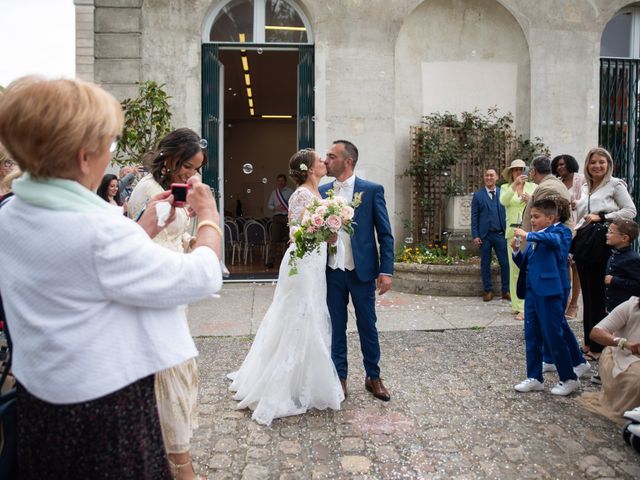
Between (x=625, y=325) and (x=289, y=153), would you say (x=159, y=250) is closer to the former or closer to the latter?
(x=625, y=325)

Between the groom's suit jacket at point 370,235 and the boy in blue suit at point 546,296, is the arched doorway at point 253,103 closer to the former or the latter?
the groom's suit jacket at point 370,235

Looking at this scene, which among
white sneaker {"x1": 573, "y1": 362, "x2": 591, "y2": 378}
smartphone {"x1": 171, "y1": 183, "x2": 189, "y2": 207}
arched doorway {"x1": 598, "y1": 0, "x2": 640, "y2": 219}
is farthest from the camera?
arched doorway {"x1": 598, "y1": 0, "x2": 640, "y2": 219}

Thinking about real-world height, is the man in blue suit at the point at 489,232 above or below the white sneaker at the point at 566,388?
above

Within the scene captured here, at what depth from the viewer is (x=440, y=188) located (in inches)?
419

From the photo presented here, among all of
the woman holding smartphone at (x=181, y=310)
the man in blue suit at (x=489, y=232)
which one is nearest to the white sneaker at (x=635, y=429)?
the woman holding smartphone at (x=181, y=310)

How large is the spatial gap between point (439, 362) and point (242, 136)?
62.9ft

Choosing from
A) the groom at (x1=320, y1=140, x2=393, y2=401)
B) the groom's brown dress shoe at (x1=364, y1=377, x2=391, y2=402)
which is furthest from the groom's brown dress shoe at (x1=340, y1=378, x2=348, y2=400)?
the groom's brown dress shoe at (x1=364, y1=377, x2=391, y2=402)

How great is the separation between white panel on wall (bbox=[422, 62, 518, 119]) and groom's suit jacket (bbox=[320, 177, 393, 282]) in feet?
22.1

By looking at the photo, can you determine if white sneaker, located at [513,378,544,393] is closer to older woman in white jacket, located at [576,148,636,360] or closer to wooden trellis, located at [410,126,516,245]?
older woman in white jacket, located at [576,148,636,360]

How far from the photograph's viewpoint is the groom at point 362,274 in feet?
14.8

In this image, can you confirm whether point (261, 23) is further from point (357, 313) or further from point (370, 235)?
point (357, 313)

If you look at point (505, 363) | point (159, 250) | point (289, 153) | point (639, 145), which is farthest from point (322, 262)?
point (289, 153)

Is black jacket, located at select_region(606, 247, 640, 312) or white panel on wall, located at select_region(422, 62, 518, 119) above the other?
white panel on wall, located at select_region(422, 62, 518, 119)

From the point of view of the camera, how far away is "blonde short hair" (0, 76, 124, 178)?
1.45 m
